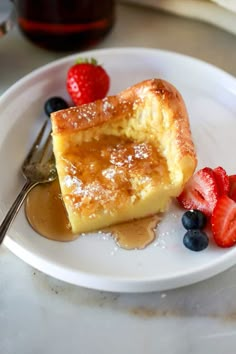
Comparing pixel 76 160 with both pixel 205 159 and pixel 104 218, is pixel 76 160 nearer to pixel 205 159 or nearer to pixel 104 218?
pixel 104 218

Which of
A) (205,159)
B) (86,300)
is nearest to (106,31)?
(205,159)

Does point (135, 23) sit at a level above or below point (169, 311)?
above

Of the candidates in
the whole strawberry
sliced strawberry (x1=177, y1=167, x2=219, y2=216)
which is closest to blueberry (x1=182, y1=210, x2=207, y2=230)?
sliced strawberry (x1=177, y1=167, x2=219, y2=216)

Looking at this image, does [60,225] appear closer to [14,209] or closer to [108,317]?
[14,209]

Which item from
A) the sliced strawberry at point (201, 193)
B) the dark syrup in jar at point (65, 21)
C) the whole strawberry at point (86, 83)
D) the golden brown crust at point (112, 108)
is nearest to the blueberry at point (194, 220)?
the sliced strawberry at point (201, 193)

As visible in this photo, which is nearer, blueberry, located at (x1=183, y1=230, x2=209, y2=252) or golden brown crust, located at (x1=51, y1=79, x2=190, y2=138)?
blueberry, located at (x1=183, y1=230, x2=209, y2=252)

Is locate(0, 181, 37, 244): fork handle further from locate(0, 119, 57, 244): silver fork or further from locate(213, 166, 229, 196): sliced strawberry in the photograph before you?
locate(213, 166, 229, 196): sliced strawberry

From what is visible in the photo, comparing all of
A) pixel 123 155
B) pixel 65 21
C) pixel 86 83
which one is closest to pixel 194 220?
pixel 123 155
